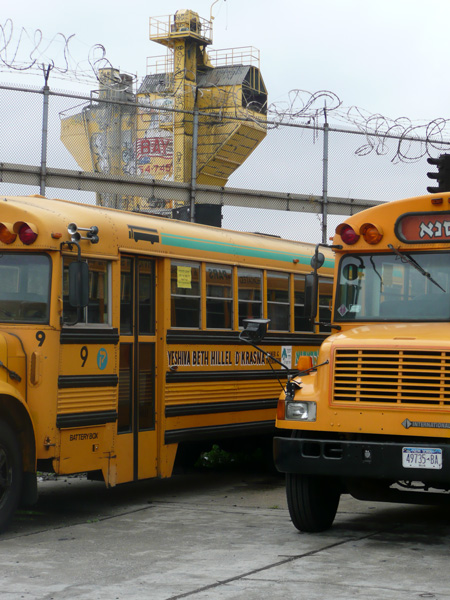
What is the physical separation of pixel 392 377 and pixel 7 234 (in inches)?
132

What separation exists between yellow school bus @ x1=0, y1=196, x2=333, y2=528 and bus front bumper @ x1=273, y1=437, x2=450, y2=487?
1.90m

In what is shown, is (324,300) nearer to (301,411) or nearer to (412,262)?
(412,262)

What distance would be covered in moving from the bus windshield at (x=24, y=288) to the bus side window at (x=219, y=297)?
2.44m

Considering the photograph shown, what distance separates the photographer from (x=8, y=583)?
19.8 feet

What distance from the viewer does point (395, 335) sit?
738cm

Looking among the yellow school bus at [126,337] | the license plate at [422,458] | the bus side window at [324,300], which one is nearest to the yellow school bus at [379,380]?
the license plate at [422,458]

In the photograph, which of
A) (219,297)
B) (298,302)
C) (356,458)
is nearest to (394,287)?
(356,458)

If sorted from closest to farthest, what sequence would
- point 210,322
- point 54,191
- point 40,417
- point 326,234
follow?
point 40,417
point 210,322
point 54,191
point 326,234

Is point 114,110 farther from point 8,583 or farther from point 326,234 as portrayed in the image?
point 8,583

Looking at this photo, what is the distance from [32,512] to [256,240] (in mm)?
4088

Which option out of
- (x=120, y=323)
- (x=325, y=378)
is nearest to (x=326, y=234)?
(x=120, y=323)

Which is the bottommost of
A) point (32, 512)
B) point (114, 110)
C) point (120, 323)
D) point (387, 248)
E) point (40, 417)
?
point (32, 512)

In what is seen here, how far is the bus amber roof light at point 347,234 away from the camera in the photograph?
8.21 metres

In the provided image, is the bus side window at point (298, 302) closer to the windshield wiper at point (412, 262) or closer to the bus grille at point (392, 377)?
the windshield wiper at point (412, 262)
